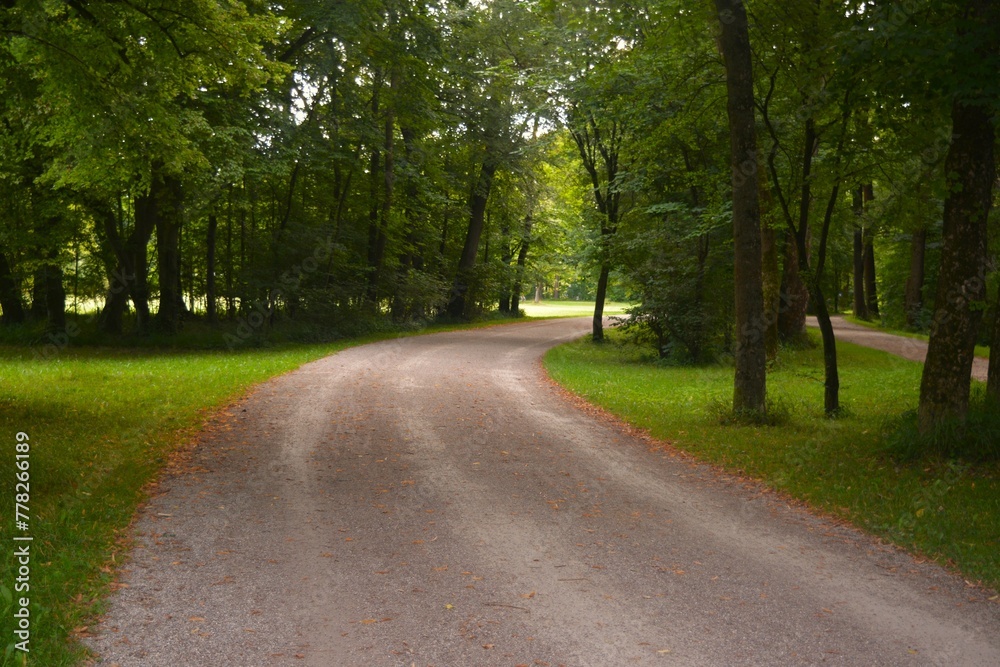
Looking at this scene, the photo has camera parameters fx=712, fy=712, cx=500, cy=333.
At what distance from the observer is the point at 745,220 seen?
11070 millimetres

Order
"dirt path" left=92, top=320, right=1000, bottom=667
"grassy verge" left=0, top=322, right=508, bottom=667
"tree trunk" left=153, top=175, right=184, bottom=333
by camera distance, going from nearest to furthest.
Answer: "dirt path" left=92, top=320, right=1000, bottom=667 < "grassy verge" left=0, top=322, right=508, bottom=667 < "tree trunk" left=153, top=175, right=184, bottom=333

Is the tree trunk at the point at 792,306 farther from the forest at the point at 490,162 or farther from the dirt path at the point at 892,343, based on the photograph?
the dirt path at the point at 892,343

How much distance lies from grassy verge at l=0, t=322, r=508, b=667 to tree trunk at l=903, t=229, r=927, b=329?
24.4 meters

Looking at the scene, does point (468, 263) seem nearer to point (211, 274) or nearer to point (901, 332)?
point (211, 274)

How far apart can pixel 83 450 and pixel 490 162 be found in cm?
2393

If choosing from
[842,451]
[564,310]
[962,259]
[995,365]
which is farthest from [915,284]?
[564,310]

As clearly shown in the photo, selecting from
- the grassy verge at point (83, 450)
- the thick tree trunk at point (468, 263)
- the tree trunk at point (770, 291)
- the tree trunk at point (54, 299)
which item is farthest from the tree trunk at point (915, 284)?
the tree trunk at point (54, 299)

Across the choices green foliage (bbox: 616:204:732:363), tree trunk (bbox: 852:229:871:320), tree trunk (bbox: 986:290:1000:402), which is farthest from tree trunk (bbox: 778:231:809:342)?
tree trunk (bbox: 852:229:871:320)

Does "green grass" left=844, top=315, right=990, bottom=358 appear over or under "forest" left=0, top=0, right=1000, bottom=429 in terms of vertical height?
under

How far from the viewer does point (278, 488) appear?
744 centimetres

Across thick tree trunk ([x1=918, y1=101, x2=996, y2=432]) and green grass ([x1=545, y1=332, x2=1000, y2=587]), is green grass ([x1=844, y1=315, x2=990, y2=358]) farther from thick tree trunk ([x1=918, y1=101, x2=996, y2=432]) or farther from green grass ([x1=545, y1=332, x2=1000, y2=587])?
thick tree trunk ([x1=918, y1=101, x2=996, y2=432])

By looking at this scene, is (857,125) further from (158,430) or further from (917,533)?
(158,430)

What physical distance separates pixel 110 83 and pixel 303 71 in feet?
37.9

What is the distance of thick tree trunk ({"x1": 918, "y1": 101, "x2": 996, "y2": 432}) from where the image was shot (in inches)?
314
